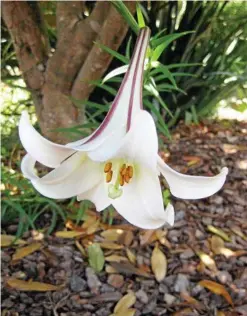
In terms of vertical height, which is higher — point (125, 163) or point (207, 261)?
point (125, 163)

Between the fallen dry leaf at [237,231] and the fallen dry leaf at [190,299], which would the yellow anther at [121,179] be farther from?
the fallen dry leaf at [237,231]

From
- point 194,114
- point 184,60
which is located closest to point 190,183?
point 184,60

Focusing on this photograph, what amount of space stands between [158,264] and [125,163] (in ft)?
2.49

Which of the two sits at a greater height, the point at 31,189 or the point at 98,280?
the point at 31,189

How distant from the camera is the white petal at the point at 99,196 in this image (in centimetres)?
61

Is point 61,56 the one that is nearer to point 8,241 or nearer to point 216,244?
point 8,241

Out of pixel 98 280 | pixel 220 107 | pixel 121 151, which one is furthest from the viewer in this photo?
pixel 220 107

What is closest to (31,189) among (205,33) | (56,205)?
(56,205)

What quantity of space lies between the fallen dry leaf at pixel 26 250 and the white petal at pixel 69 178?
70 centimetres

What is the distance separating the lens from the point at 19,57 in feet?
4.41

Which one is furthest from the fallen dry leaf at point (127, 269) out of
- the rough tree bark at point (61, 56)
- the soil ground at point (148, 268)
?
the rough tree bark at point (61, 56)

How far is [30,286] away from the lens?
3.77ft

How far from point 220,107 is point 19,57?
1086 mm

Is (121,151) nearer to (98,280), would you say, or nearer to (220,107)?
(98,280)
